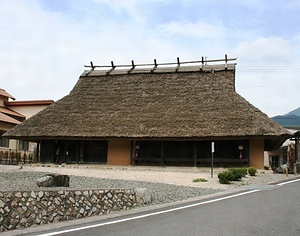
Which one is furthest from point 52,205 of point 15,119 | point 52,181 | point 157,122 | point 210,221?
point 15,119

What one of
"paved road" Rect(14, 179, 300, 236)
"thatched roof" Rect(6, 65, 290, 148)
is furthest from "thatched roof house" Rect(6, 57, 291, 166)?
"paved road" Rect(14, 179, 300, 236)

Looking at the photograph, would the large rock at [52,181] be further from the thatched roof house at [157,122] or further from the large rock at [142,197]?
the thatched roof house at [157,122]

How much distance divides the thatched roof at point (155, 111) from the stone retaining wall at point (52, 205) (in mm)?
16679

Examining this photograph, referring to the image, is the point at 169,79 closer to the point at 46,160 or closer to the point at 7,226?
the point at 46,160

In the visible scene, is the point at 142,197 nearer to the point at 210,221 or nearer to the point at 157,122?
the point at 210,221

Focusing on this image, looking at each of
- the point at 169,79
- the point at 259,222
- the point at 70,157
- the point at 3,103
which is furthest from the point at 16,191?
the point at 3,103

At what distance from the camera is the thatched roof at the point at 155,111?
27.7m

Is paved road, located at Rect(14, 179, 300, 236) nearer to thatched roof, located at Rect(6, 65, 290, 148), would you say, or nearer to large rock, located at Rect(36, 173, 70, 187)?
large rock, located at Rect(36, 173, 70, 187)

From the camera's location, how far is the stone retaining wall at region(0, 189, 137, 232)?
8195mm

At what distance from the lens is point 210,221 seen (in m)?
8.88

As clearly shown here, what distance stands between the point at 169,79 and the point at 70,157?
10465mm

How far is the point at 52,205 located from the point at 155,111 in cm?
2157

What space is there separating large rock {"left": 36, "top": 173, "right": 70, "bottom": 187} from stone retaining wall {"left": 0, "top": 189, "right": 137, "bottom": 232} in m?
1.94

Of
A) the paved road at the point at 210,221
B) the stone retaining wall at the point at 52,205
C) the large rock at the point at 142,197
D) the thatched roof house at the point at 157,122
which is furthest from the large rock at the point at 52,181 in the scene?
the thatched roof house at the point at 157,122
